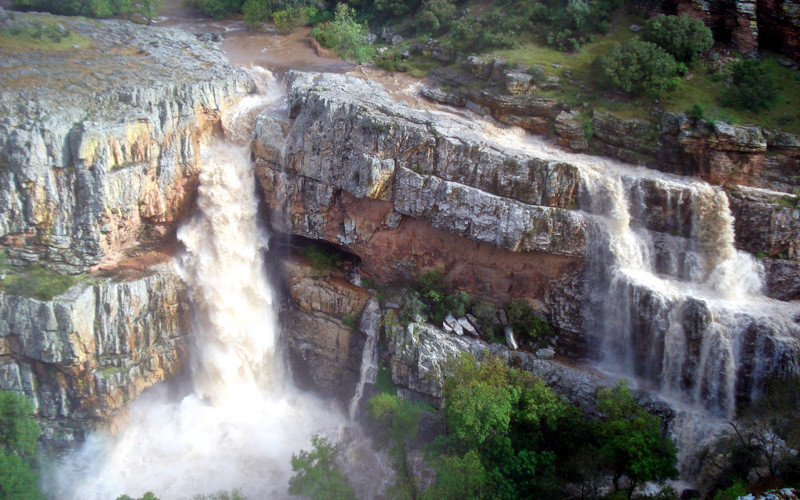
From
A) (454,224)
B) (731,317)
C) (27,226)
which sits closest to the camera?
(731,317)

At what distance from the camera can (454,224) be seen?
24.5 metres

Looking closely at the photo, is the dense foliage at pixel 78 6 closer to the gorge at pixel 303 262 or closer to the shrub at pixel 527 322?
the gorge at pixel 303 262

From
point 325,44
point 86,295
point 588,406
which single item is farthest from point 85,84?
point 588,406

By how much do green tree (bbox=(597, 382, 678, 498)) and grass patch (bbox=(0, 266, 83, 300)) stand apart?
2267 centimetres

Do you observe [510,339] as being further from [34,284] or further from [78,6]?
[78,6]

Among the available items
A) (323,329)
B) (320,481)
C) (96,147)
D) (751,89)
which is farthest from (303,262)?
(751,89)

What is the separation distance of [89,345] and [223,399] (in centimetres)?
702

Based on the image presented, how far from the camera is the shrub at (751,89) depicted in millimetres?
25422

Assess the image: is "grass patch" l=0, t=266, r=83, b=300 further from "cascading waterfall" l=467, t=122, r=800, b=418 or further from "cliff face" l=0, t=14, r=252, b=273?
"cascading waterfall" l=467, t=122, r=800, b=418

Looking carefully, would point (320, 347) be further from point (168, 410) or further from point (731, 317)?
point (731, 317)

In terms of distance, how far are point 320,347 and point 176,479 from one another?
8696 millimetres

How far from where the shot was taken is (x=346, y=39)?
3378cm

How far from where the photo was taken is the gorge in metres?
22.5

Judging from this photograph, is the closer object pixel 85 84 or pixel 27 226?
pixel 27 226
